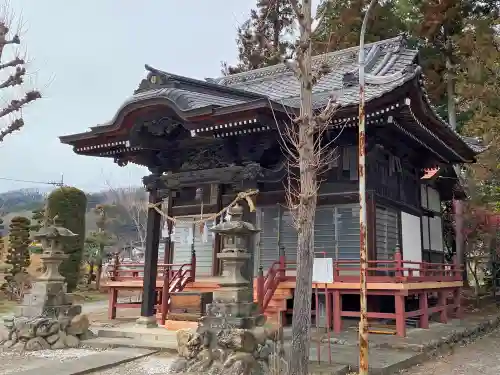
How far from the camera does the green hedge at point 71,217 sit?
71.1 ft

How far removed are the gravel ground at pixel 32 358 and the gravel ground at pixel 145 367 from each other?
1.12 metres

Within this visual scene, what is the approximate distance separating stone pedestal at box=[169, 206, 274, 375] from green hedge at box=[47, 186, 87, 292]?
15988 mm

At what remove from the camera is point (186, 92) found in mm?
10234

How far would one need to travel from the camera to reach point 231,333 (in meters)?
6.81

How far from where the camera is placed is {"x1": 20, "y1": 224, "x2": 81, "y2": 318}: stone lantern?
31.1ft

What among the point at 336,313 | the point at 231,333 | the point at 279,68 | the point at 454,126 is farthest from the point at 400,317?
the point at 454,126

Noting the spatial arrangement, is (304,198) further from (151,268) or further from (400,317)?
(151,268)

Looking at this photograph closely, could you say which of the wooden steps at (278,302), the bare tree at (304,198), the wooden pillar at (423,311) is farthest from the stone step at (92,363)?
the wooden pillar at (423,311)

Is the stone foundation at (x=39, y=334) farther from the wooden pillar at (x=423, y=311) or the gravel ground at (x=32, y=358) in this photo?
the wooden pillar at (x=423, y=311)

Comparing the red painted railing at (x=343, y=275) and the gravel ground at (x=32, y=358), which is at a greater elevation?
the red painted railing at (x=343, y=275)

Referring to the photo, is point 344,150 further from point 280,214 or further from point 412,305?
point 412,305

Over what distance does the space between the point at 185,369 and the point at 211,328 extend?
0.69 metres

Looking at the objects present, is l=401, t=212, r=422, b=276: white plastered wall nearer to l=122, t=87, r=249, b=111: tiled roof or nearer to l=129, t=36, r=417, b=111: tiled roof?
l=129, t=36, r=417, b=111: tiled roof

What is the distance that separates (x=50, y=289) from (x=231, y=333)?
4.80 metres
